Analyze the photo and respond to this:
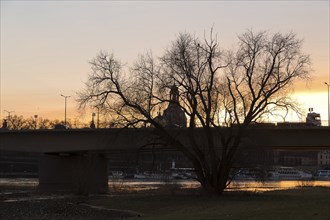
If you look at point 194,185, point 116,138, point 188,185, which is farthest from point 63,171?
point 116,138

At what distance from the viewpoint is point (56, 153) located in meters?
88.3

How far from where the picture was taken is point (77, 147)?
3327 inches

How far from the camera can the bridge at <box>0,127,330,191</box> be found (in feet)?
240

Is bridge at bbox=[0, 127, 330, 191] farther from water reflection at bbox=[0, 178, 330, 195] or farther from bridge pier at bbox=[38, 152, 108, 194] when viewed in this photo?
water reflection at bbox=[0, 178, 330, 195]

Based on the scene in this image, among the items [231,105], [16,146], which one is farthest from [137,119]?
[16,146]

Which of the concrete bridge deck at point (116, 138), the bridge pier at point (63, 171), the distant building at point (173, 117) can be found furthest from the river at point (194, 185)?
the distant building at point (173, 117)

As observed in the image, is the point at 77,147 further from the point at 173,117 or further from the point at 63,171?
the point at 173,117

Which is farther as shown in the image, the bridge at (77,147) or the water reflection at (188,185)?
the water reflection at (188,185)

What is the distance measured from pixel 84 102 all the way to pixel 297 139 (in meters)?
30.5

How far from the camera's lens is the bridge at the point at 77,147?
240ft

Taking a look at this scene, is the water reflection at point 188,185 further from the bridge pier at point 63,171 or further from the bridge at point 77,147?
the bridge at point 77,147

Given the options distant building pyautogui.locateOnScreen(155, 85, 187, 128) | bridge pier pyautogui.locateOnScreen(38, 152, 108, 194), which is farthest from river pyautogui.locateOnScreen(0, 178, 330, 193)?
distant building pyautogui.locateOnScreen(155, 85, 187, 128)

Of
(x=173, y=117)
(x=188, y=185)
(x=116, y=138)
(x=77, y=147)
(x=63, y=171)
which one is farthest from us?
(x=63, y=171)

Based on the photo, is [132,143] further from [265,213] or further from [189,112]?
[265,213]
